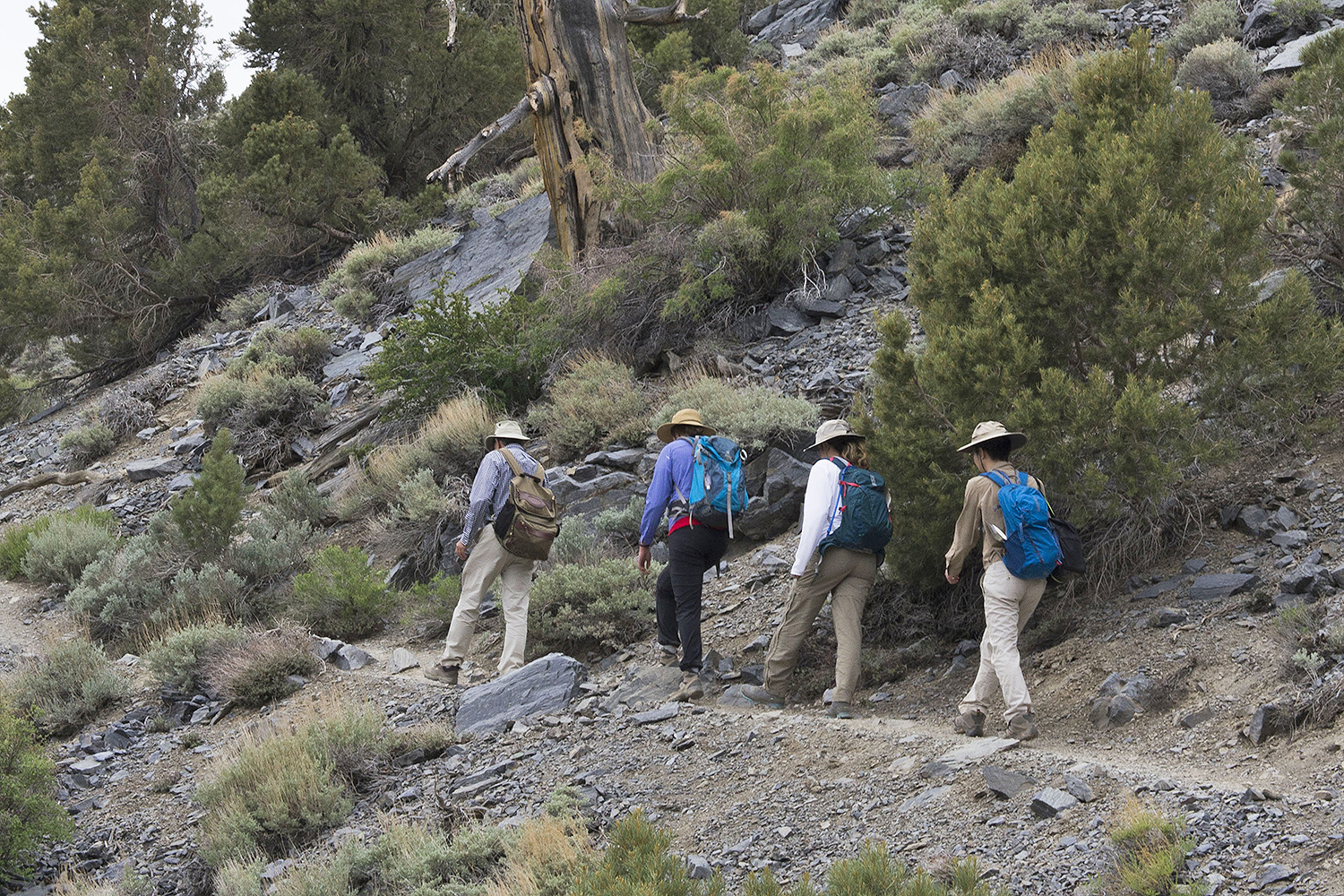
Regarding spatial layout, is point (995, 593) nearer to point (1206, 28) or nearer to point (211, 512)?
point (211, 512)

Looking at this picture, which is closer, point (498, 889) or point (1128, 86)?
point (498, 889)

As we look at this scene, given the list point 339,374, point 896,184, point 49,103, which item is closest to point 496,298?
point 339,374

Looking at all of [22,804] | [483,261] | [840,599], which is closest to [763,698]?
[840,599]

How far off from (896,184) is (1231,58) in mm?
4315

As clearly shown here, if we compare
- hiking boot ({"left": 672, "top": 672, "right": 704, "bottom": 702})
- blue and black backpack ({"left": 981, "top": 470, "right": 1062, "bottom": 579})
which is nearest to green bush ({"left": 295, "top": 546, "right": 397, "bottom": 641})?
hiking boot ({"left": 672, "top": 672, "right": 704, "bottom": 702})

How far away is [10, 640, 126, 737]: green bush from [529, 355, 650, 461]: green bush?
4490 mm

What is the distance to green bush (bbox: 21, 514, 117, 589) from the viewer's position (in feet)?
42.7

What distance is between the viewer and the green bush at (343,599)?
982cm

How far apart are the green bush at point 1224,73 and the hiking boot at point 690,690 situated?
381 inches

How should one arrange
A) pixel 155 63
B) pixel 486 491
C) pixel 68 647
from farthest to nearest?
pixel 155 63 → pixel 68 647 → pixel 486 491

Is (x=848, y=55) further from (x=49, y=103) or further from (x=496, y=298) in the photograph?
(x=49, y=103)

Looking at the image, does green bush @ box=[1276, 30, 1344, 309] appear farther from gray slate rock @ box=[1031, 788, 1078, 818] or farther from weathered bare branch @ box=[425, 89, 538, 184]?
weathered bare branch @ box=[425, 89, 538, 184]

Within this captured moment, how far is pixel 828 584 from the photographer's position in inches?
259

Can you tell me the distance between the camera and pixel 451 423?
1196 centimetres
